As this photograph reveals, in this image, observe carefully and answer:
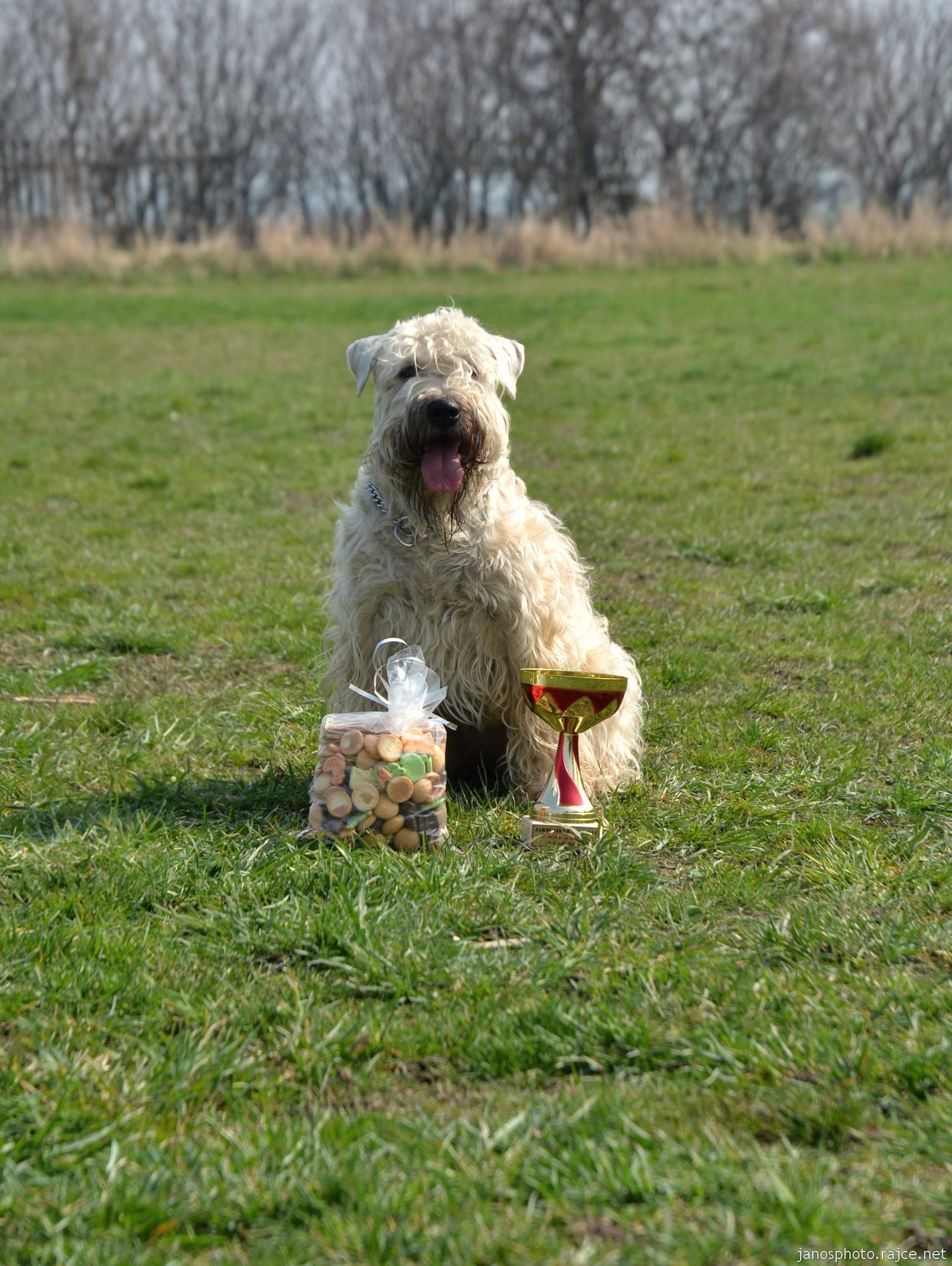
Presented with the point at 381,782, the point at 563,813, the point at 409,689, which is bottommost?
the point at 563,813

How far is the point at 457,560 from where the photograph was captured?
4328mm

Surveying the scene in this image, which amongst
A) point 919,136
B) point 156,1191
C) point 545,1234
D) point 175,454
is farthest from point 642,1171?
point 919,136

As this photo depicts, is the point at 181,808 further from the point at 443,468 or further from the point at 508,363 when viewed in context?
the point at 508,363

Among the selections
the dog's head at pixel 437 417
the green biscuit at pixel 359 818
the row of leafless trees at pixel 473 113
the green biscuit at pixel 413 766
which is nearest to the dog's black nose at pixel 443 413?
the dog's head at pixel 437 417

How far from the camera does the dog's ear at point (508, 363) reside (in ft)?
14.7

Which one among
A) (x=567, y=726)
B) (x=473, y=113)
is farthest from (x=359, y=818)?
(x=473, y=113)

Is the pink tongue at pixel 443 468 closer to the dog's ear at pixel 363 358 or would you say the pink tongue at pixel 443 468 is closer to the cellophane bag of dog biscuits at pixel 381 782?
the dog's ear at pixel 363 358

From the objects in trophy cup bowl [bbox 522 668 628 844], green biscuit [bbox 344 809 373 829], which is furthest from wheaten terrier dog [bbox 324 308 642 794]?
green biscuit [bbox 344 809 373 829]

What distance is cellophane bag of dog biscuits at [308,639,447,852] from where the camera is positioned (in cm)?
390

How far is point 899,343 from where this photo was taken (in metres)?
14.7

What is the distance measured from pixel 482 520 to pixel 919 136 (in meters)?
47.8

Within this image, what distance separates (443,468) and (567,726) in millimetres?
990

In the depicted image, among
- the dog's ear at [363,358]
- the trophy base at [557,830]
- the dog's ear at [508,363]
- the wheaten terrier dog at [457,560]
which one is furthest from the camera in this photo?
the dog's ear at [363,358]

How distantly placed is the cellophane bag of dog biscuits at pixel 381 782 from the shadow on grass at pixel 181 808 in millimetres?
292
